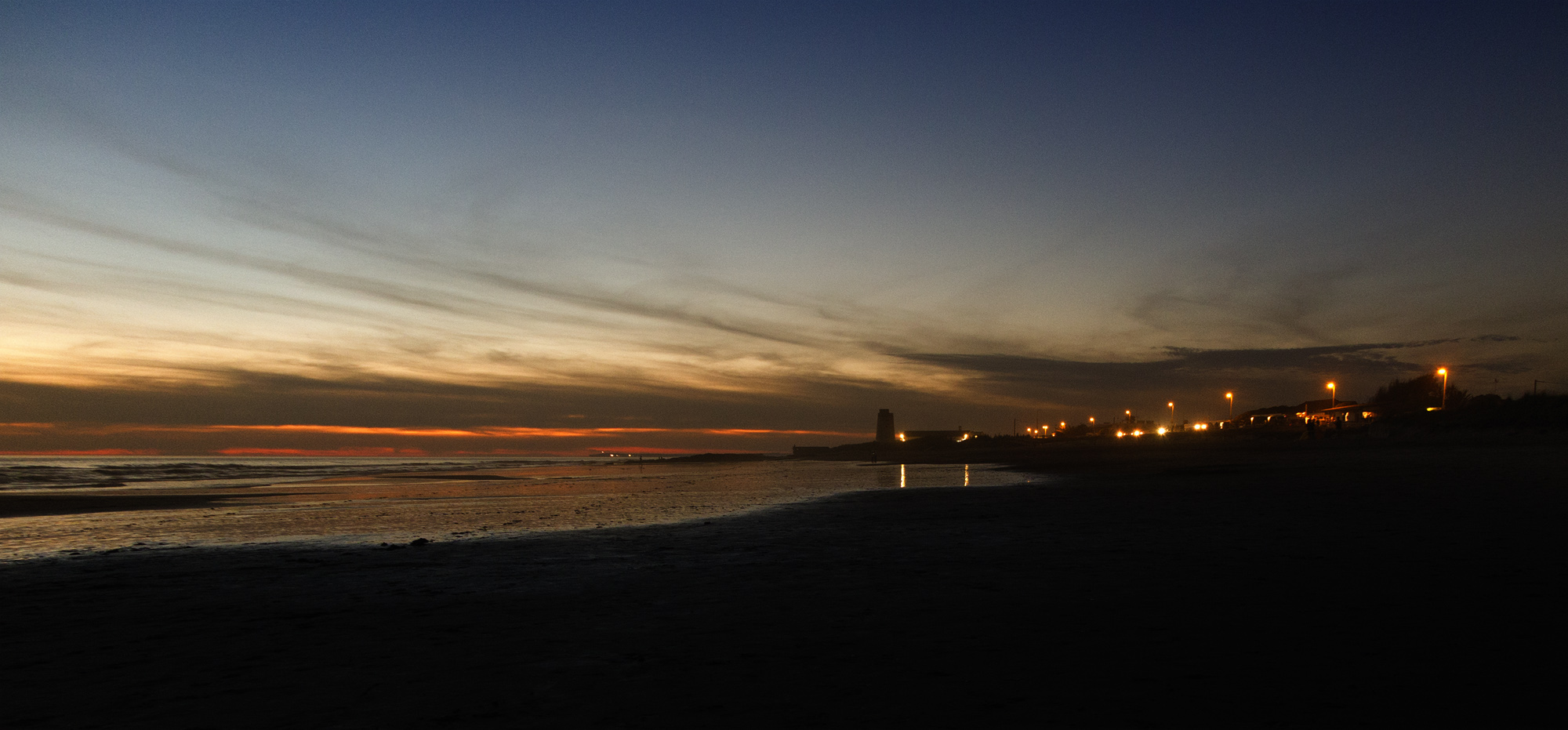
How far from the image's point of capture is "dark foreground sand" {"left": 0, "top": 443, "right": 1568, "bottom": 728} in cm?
496

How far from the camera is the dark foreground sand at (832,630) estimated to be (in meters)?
4.96

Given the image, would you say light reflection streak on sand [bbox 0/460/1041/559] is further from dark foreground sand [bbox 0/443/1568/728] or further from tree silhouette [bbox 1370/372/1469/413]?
tree silhouette [bbox 1370/372/1469/413]

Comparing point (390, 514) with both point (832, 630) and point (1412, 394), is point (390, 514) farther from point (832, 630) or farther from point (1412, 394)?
point (1412, 394)

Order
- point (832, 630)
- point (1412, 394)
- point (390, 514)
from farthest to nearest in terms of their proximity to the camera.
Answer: point (1412, 394)
point (390, 514)
point (832, 630)

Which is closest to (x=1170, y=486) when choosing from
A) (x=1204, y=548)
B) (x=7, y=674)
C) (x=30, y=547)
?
(x=1204, y=548)

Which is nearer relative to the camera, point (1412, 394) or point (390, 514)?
point (390, 514)

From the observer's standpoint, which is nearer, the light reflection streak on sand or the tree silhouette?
the light reflection streak on sand

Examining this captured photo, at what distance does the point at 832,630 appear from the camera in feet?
23.0

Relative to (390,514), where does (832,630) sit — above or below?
above

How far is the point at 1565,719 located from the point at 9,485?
53833mm

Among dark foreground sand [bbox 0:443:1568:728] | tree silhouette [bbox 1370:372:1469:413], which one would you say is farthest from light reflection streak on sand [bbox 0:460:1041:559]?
tree silhouette [bbox 1370:372:1469:413]

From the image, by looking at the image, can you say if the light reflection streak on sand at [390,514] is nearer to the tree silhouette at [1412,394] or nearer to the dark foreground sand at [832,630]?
the dark foreground sand at [832,630]

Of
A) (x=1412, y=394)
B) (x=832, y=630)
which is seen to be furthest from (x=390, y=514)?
(x=1412, y=394)

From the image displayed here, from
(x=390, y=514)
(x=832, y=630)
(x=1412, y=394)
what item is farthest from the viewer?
(x=1412, y=394)
